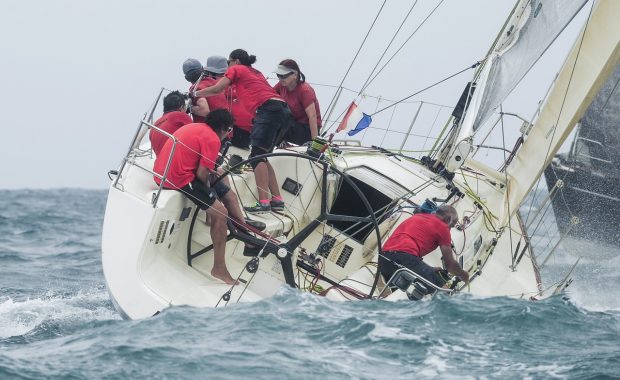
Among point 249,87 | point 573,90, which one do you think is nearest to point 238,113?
point 249,87

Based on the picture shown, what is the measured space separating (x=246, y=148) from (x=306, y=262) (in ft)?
5.97

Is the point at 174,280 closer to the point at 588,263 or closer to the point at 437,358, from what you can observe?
the point at 437,358

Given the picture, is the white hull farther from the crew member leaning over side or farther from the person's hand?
the person's hand

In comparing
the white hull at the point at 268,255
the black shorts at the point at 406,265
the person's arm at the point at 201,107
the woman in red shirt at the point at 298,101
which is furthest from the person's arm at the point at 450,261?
the person's arm at the point at 201,107

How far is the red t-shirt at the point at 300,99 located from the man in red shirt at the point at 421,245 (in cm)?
182

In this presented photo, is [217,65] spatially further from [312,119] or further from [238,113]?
[312,119]

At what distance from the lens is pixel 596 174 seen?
430 inches

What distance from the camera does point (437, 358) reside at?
597 cm

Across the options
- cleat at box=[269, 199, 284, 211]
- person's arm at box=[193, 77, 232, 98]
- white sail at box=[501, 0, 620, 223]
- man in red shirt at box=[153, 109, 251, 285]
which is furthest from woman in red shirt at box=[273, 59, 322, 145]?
white sail at box=[501, 0, 620, 223]

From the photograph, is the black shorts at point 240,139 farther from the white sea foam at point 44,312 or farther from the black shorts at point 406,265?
the black shorts at point 406,265

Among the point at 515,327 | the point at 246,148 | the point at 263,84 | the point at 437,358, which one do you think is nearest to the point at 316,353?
the point at 437,358

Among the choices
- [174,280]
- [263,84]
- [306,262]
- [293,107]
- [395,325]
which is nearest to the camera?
[395,325]

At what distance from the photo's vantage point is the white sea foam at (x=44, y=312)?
24.7 feet

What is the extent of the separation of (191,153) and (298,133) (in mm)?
2014
